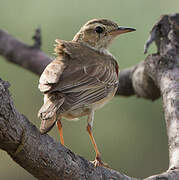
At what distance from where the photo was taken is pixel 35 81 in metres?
8.70

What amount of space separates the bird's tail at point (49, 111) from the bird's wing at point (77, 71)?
0.34 ft

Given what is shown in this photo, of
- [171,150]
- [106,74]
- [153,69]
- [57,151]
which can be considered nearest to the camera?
[57,151]

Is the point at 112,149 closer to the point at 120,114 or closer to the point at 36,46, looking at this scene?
the point at 120,114

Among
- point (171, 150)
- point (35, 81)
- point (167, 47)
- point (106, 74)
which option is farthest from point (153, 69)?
point (35, 81)

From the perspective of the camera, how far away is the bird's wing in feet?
15.4

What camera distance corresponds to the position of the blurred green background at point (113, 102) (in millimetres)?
7602

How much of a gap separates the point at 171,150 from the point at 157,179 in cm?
76

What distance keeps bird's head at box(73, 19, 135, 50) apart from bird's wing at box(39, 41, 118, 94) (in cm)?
24

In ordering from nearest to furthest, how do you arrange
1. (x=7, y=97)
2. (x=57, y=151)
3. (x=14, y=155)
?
(x=7, y=97) → (x=14, y=155) → (x=57, y=151)

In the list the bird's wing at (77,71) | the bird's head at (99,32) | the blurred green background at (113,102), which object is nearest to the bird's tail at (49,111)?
the bird's wing at (77,71)

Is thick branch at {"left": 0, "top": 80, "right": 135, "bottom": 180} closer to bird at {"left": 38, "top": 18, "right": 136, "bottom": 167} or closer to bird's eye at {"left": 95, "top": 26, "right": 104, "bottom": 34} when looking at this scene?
bird at {"left": 38, "top": 18, "right": 136, "bottom": 167}

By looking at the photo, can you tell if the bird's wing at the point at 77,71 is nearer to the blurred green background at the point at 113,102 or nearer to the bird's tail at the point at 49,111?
the bird's tail at the point at 49,111

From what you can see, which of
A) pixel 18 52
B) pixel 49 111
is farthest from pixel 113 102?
pixel 49 111

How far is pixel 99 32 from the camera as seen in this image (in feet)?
21.2
